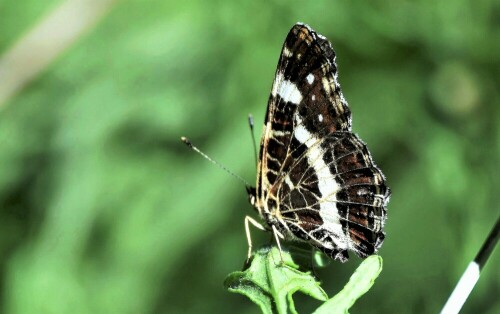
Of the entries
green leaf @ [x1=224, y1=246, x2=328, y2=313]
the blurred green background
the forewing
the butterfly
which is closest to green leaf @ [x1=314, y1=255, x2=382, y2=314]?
green leaf @ [x1=224, y1=246, x2=328, y2=313]

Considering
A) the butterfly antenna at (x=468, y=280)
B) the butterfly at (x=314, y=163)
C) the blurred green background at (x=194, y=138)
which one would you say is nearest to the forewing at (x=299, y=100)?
the butterfly at (x=314, y=163)

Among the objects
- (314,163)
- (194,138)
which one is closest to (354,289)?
(314,163)

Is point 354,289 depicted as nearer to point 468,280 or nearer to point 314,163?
point 468,280

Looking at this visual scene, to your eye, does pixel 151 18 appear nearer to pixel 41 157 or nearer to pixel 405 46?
pixel 41 157

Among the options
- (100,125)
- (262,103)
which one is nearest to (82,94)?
(100,125)

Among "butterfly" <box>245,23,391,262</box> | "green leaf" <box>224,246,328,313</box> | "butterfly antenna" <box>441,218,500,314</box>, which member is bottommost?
"butterfly antenna" <box>441,218,500,314</box>

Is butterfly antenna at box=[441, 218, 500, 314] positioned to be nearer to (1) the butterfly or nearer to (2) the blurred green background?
(1) the butterfly
